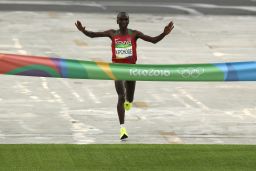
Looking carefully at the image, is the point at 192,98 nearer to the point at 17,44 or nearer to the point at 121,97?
the point at 121,97

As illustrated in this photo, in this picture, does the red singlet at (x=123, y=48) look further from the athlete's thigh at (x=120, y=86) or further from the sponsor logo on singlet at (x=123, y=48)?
the athlete's thigh at (x=120, y=86)

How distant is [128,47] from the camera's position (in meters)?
17.5

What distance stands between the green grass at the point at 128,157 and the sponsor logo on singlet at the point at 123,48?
1.68m

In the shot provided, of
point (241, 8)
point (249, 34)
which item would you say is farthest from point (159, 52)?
point (241, 8)

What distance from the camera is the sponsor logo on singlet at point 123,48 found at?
1748 centimetres

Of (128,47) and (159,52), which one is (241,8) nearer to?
(159,52)

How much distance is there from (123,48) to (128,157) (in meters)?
2.24

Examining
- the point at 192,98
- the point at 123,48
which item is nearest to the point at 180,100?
the point at 192,98

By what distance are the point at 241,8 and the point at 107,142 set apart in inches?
932

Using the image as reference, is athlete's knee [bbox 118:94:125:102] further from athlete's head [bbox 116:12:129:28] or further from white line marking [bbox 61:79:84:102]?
white line marking [bbox 61:79:84:102]

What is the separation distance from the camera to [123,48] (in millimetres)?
17500

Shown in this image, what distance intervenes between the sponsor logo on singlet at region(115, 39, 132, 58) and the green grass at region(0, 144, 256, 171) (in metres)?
1.68


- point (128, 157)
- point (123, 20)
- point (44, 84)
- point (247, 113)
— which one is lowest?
point (44, 84)

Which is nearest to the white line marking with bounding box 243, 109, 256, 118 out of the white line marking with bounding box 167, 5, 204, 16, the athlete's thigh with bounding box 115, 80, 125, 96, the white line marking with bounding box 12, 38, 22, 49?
the athlete's thigh with bounding box 115, 80, 125, 96
